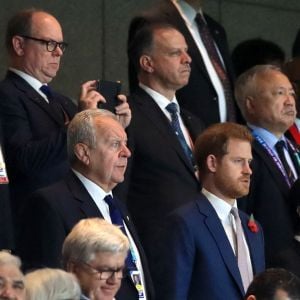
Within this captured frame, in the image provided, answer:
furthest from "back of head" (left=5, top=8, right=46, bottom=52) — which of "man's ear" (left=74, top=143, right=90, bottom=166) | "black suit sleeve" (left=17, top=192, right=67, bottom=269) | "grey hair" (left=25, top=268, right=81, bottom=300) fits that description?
"grey hair" (left=25, top=268, right=81, bottom=300)

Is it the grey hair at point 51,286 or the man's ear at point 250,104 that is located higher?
the man's ear at point 250,104

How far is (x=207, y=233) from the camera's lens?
7.71 m

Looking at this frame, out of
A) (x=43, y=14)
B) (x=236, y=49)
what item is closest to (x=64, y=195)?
(x=43, y=14)

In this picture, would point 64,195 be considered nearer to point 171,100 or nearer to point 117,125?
point 117,125

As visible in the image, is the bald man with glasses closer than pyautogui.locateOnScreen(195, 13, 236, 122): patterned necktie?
Yes

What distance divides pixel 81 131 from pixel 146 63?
58.5 inches

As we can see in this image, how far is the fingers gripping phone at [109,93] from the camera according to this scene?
26.8 feet

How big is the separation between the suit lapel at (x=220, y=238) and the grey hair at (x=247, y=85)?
1.70m

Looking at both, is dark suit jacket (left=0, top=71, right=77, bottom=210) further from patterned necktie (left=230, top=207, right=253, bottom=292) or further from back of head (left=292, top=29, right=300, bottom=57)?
back of head (left=292, top=29, right=300, bottom=57)

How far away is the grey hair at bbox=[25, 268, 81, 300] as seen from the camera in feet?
20.0

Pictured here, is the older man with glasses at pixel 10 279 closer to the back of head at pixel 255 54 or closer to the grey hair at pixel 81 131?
the grey hair at pixel 81 131

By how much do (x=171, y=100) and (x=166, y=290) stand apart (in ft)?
5.44

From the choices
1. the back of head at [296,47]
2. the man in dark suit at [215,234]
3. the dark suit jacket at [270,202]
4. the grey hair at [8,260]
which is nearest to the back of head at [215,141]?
the man in dark suit at [215,234]

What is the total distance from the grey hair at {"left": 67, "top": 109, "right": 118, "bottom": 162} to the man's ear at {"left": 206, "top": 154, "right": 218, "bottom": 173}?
74 cm
